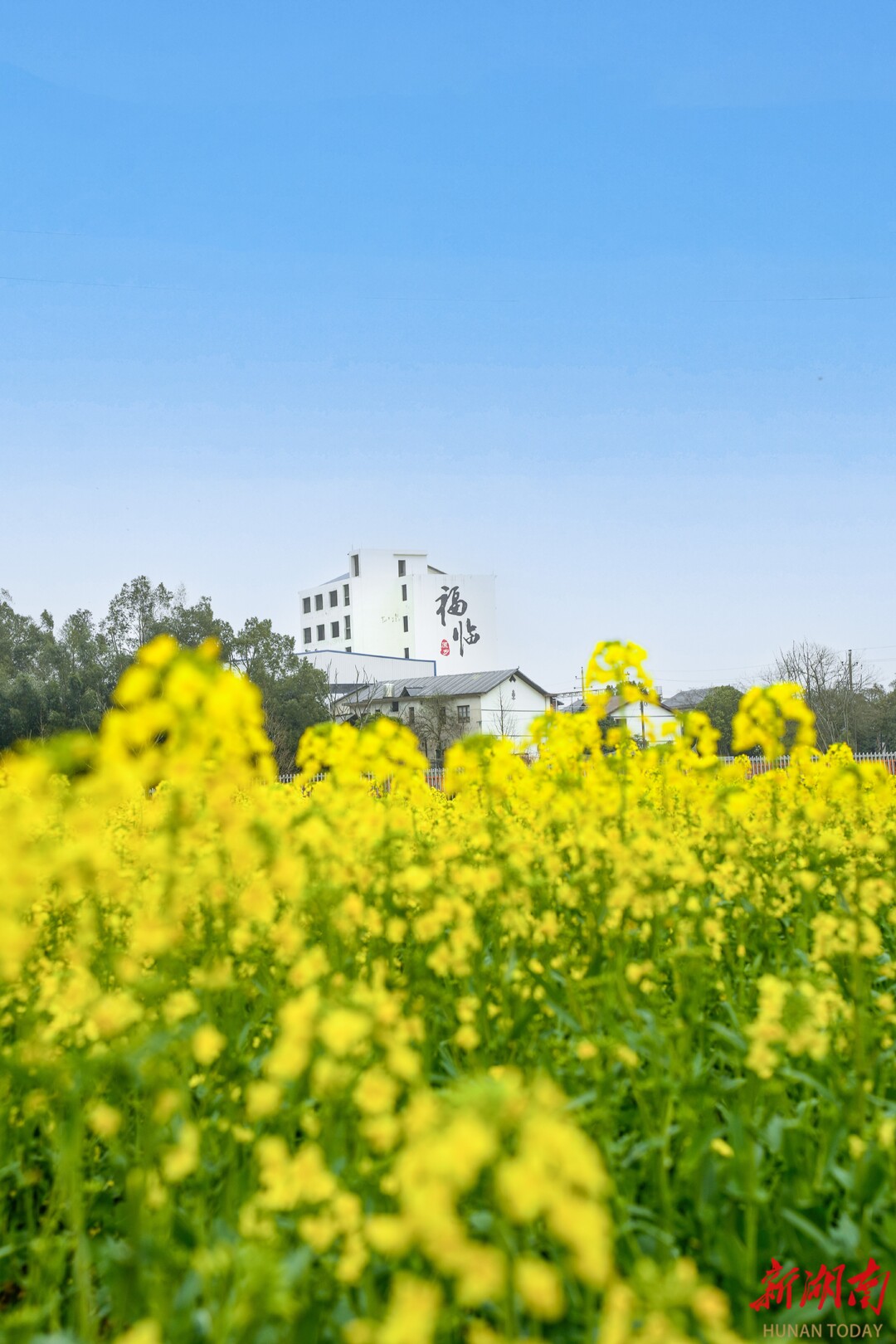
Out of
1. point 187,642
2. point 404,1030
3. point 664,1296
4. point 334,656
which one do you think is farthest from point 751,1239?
point 334,656

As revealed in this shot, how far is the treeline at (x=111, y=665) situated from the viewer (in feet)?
128

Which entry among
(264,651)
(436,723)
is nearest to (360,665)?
(436,723)

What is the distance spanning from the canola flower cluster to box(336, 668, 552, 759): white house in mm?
53214

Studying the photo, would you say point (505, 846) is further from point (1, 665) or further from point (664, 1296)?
point (1, 665)

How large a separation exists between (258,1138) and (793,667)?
5696 centimetres

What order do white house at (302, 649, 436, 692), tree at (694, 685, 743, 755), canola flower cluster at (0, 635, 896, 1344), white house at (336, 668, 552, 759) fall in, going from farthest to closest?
white house at (302, 649, 436, 692) → white house at (336, 668, 552, 759) → tree at (694, 685, 743, 755) → canola flower cluster at (0, 635, 896, 1344)

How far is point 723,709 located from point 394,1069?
51947mm

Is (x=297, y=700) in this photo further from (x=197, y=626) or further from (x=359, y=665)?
(x=359, y=665)

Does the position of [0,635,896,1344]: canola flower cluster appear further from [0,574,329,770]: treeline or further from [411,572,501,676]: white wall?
[411,572,501,676]: white wall

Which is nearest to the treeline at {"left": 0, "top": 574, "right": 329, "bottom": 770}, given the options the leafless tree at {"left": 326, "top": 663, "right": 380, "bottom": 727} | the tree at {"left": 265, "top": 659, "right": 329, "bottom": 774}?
the tree at {"left": 265, "top": 659, "right": 329, "bottom": 774}

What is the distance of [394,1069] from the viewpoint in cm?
184

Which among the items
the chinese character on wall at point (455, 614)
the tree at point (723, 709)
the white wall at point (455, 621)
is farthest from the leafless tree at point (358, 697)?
the tree at point (723, 709)

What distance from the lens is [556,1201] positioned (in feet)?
3.48

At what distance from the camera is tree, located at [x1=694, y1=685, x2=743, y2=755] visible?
4978 cm
